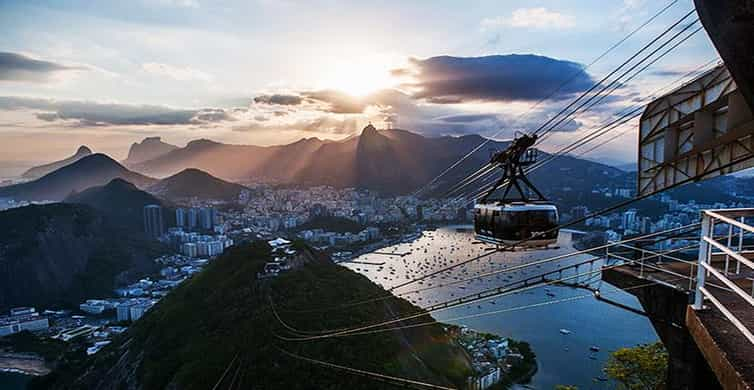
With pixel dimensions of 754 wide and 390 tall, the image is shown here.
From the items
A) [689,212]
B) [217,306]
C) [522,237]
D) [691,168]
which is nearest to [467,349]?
[217,306]

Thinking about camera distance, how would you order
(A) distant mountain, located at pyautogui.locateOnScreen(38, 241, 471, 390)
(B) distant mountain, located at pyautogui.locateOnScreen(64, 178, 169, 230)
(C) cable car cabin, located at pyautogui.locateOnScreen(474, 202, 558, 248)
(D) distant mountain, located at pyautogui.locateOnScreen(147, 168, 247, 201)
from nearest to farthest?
(C) cable car cabin, located at pyautogui.locateOnScreen(474, 202, 558, 248) → (A) distant mountain, located at pyautogui.locateOnScreen(38, 241, 471, 390) → (B) distant mountain, located at pyautogui.locateOnScreen(64, 178, 169, 230) → (D) distant mountain, located at pyautogui.locateOnScreen(147, 168, 247, 201)

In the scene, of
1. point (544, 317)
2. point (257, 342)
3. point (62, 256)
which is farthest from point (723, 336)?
point (62, 256)

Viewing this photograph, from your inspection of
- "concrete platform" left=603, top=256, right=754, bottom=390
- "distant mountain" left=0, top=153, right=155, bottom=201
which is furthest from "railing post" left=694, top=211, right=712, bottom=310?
"distant mountain" left=0, top=153, right=155, bottom=201

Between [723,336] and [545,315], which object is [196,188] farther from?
[723,336]

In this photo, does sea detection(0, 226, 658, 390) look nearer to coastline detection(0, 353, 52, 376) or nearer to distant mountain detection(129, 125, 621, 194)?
coastline detection(0, 353, 52, 376)

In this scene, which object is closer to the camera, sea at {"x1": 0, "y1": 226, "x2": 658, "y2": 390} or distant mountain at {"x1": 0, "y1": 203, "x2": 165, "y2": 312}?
sea at {"x1": 0, "y1": 226, "x2": 658, "y2": 390}

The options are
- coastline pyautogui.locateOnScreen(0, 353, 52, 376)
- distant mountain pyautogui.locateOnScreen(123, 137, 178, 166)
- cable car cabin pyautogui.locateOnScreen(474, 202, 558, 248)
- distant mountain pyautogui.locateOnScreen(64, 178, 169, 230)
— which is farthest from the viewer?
distant mountain pyautogui.locateOnScreen(123, 137, 178, 166)
